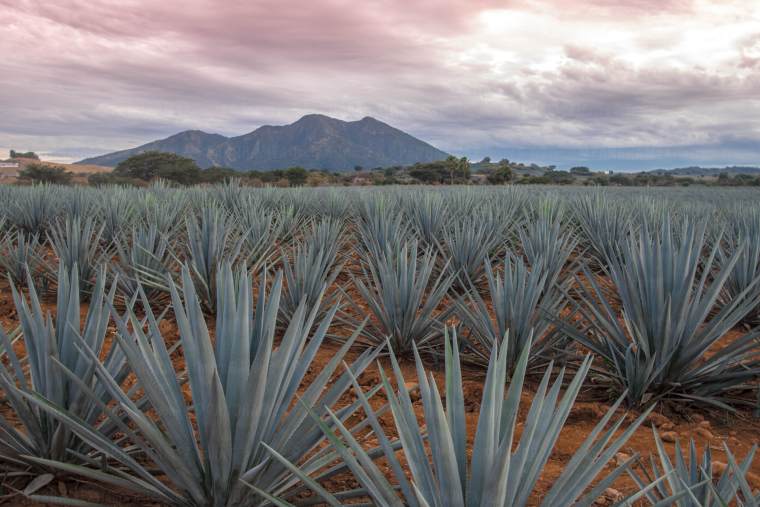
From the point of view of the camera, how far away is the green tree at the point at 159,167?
136 ft

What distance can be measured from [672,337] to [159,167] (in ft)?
148

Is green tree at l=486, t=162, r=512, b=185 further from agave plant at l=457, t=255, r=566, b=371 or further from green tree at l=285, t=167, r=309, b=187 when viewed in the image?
agave plant at l=457, t=255, r=566, b=371

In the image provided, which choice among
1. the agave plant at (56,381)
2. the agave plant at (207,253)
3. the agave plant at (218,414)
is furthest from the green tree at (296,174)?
the agave plant at (218,414)

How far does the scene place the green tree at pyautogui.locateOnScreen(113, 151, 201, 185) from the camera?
136ft

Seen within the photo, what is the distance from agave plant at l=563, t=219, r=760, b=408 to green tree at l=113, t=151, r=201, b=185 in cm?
4135

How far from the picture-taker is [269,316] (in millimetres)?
1521

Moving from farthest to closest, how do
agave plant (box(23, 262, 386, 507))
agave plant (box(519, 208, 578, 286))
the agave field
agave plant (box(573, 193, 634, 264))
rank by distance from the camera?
agave plant (box(573, 193, 634, 264)) < agave plant (box(519, 208, 578, 286)) < agave plant (box(23, 262, 386, 507)) < the agave field

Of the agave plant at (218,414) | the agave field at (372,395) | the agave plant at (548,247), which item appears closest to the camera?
the agave field at (372,395)

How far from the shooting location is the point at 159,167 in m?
43.1

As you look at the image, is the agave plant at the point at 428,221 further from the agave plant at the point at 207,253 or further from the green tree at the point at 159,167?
the green tree at the point at 159,167

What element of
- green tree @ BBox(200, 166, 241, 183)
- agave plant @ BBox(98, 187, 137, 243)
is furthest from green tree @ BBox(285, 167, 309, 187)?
agave plant @ BBox(98, 187, 137, 243)

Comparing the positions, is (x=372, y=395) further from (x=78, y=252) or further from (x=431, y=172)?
(x=431, y=172)

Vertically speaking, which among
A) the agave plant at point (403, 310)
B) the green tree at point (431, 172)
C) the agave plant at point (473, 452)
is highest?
the green tree at point (431, 172)

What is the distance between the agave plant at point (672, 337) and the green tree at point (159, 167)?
41345 mm
